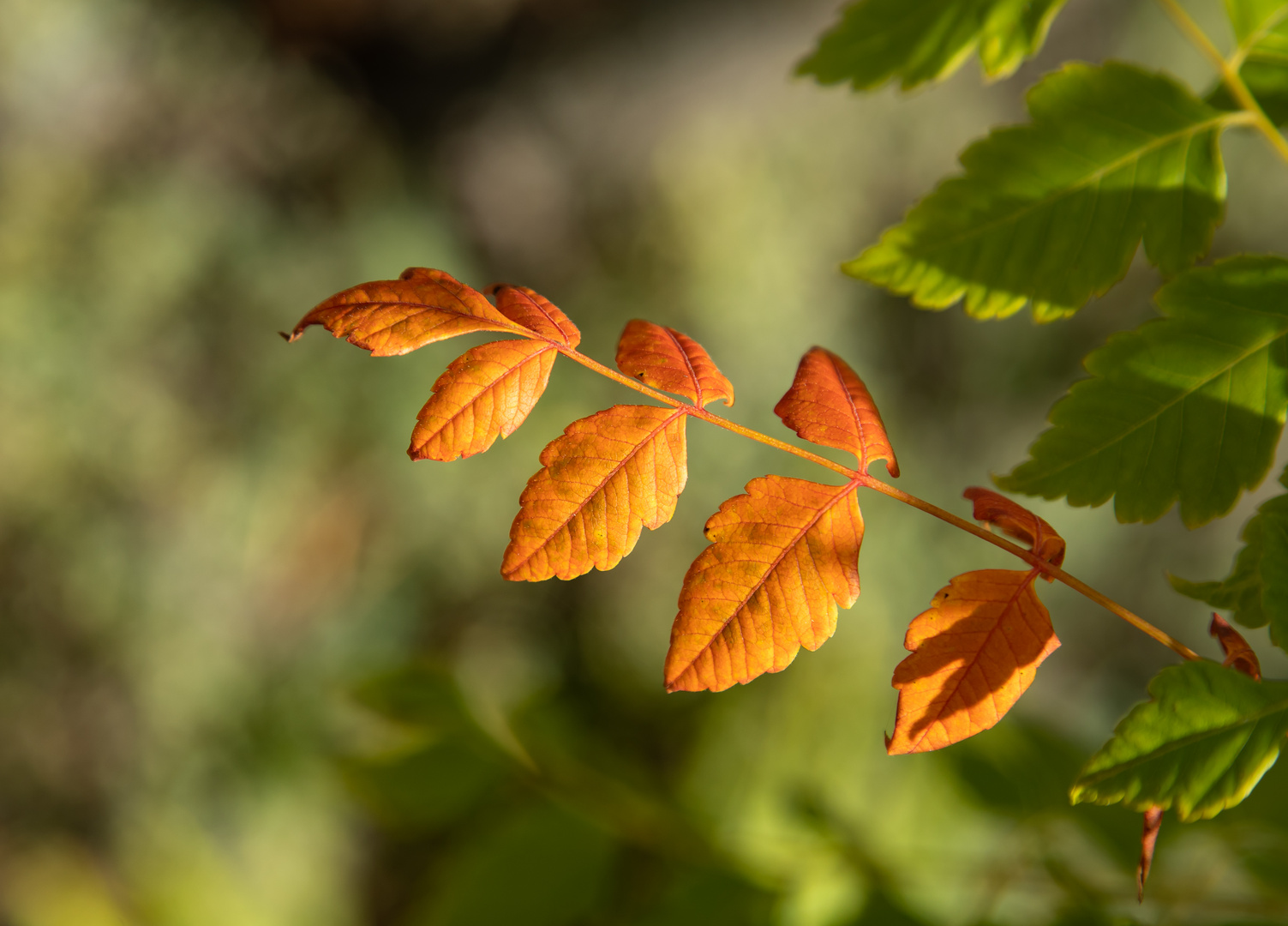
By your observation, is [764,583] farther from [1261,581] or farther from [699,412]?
[1261,581]

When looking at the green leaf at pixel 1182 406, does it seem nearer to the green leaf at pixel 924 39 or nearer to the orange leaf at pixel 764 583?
the orange leaf at pixel 764 583

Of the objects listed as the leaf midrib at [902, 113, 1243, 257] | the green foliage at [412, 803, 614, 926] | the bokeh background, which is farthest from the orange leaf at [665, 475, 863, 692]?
the bokeh background

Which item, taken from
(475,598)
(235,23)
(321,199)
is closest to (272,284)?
(321,199)

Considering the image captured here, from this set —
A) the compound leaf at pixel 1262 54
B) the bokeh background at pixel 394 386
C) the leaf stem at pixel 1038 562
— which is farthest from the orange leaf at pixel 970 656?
the bokeh background at pixel 394 386

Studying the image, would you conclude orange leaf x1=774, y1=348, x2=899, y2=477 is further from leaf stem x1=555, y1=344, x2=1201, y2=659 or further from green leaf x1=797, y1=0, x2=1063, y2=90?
green leaf x1=797, y1=0, x2=1063, y2=90

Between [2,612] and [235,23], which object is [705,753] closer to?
[2,612]

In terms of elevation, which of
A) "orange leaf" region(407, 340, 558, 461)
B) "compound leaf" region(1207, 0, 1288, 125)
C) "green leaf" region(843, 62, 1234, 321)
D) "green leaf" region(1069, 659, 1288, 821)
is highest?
"compound leaf" region(1207, 0, 1288, 125)
